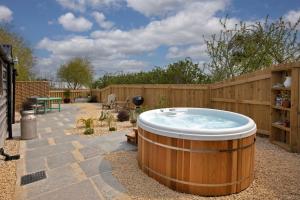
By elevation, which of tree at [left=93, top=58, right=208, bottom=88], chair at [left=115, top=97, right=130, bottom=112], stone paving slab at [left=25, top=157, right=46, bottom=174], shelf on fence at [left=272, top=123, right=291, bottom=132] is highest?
tree at [left=93, top=58, right=208, bottom=88]

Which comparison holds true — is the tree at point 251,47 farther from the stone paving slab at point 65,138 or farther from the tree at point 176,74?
the stone paving slab at point 65,138

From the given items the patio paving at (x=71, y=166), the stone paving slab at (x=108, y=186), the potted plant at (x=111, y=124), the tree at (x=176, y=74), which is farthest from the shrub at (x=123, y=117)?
the stone paving slab at (x=108, y=186)

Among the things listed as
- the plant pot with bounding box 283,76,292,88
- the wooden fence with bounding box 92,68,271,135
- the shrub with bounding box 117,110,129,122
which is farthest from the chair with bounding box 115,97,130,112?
the plant pot with bounding box 283,76,292,88

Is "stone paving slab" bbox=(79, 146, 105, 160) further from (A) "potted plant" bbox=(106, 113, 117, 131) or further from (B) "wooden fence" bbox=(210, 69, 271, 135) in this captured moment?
(B) "wooden fence" bbox=(210, 69, 271, 135)

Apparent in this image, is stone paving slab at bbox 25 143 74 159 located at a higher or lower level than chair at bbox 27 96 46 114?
lower

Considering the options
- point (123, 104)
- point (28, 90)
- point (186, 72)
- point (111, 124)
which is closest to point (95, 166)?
point (111, 124)

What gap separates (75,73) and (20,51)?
754 cm

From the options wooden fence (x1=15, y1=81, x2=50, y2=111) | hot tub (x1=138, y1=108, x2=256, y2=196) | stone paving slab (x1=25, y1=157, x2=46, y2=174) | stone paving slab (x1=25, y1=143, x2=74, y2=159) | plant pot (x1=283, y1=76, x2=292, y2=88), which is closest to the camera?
hot tub (x1=138, y1=108, x2=256, y2=196)

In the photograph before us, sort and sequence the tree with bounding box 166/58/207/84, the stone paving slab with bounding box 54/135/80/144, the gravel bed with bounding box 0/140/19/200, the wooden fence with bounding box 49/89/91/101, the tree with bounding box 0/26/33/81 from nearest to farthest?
the gravel bed with bounding box 0/140/19/200 < the stone paving slab with bounding box 54/135/80/144 < the tree with bounding box 166/58/207/84 < the tree with bounding box 0/26/33/81 < the wooden fence with bounding box 49/89/91/101

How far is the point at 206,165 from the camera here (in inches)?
124

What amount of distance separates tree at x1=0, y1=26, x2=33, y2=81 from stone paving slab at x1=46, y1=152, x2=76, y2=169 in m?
11.5

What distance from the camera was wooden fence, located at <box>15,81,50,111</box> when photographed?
13.2 m

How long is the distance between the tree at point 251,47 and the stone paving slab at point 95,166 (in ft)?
26.8

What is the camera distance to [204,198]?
3141 millimetres
